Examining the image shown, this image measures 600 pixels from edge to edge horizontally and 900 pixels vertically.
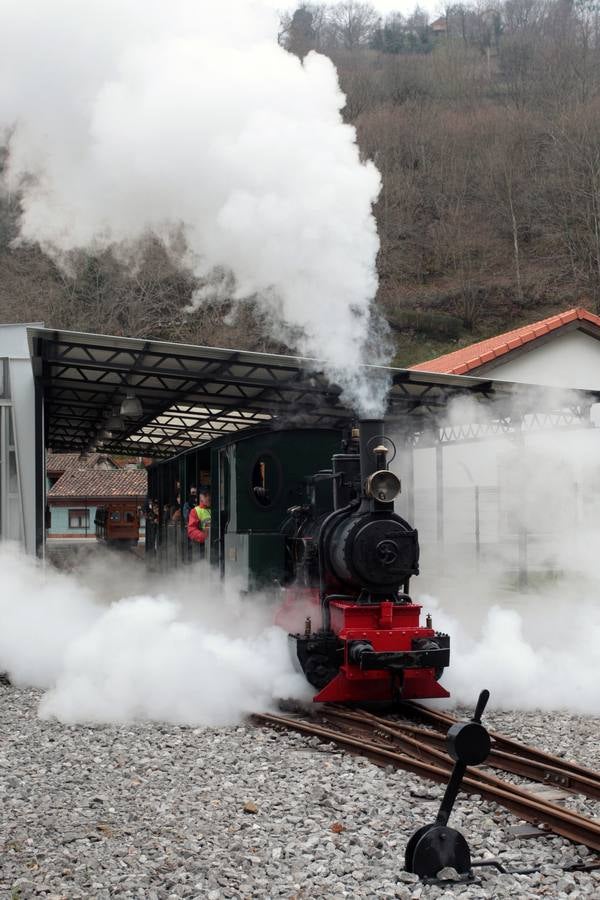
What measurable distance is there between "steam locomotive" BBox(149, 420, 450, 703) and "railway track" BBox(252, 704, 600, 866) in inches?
10.9

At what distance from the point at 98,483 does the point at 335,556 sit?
33.7m

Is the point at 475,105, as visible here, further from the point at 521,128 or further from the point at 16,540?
the point at 16,540

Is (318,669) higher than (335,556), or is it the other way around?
(335,556)

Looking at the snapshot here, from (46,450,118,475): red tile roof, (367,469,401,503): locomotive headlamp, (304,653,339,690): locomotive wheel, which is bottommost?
(304,653,339,690): locomotive wheel

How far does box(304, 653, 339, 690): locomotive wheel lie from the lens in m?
7.46

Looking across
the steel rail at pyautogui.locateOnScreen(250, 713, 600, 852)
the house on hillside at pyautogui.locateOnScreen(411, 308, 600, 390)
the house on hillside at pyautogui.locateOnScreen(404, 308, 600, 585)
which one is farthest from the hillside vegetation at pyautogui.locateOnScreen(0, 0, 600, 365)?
the steel rail at pyautogui.locateOnScreen(250, 713, 600, 852)

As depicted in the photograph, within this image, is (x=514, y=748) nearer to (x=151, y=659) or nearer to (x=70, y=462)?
(x=151, y=659)

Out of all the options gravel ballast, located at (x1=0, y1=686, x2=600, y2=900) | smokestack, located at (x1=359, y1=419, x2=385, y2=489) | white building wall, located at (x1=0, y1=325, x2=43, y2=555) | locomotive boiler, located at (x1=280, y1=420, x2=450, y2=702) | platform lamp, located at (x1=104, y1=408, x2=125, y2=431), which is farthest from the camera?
platform lamp, located at (x1=104, y1=408, x2=125, y2=431)

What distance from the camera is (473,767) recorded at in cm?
569

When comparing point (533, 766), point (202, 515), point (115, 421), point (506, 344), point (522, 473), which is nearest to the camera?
point (533, 766)

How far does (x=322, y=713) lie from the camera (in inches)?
297

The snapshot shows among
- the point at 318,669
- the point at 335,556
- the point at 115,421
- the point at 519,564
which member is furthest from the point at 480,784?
the point at 115,421

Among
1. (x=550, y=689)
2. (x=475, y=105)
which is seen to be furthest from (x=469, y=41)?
(x=550, y=689)

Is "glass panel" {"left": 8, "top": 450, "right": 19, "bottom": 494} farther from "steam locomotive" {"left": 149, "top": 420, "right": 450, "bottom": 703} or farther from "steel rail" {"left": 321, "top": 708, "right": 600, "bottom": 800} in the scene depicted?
"steel rail" {"left": 321, "top": 708, "right": 600, "bottom": 800}
